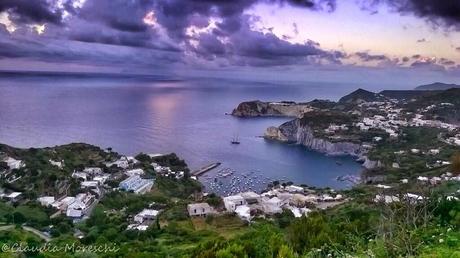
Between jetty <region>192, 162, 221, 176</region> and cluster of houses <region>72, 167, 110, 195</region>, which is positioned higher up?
cluster of houses <region>72, 167, 110, 195</region>

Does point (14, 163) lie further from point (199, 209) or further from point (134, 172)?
point (199, 209)

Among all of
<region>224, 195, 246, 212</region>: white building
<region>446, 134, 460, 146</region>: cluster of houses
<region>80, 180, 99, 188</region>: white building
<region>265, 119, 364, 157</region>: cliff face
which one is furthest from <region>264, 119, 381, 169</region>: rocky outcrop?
<region>80, 180, 99, 188</region>: white building

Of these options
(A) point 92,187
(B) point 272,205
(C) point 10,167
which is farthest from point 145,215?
(C) point 10,167

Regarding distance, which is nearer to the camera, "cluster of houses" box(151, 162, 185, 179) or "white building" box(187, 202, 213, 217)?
"white building" box(187, 202, 213, 217)

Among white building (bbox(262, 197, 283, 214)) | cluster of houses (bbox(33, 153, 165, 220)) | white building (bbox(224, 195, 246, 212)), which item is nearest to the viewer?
white building (bbox(262, 197, 283, 214))

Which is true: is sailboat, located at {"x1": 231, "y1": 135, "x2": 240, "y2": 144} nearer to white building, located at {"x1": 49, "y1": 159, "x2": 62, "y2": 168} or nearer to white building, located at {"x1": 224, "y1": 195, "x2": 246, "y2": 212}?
white building, located at {"x1": 49, "y1": 159, "x2": 62, "y2": 168}

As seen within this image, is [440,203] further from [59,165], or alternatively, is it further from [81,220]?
[59,165]

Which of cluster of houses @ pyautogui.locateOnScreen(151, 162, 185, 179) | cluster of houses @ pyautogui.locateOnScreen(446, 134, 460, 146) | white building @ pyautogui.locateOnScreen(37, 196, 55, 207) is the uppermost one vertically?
cluster of houses @ pyautogui.locateOnScreen(446, 134, 460, 146)

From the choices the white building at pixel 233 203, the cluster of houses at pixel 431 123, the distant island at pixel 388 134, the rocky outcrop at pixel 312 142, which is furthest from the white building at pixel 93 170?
the cluster of houses at pixel 431 123

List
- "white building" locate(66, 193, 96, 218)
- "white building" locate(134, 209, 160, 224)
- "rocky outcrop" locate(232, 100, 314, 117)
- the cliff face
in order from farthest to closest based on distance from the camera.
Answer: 1. "rocky outcrop" locate(232, 100, 314, 117)
2. the cliff face
3. "white building" locate(66, 193, 96, 218)
4. "white building" locate(134, 209, 160, 224)
